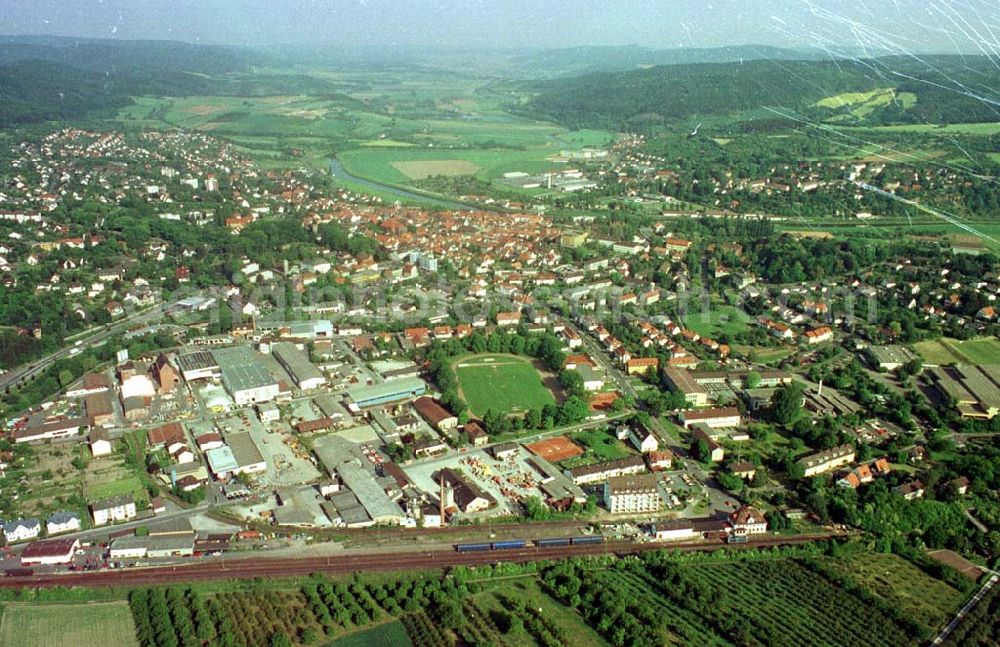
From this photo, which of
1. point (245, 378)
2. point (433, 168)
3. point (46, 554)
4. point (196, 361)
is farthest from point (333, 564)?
point (433, 168)

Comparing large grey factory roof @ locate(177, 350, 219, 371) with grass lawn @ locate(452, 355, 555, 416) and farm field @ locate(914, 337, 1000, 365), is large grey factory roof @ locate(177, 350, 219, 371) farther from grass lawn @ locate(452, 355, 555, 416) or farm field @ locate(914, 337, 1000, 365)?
farm field @ locate(914, 337, 1000, 365)

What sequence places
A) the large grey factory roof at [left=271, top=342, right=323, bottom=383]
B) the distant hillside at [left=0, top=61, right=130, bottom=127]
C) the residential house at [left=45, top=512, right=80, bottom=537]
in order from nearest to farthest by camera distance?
the residential house at [left=45, top=512, right=80, bottom=537] < the large grey factory roof at [left=271, top=342, right=323, bottom=383] < the distant hillside at [left=0, top=61, right=130, bottom=127]

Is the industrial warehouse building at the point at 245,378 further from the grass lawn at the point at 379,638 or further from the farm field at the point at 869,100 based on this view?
the farm field at the point at 869,100

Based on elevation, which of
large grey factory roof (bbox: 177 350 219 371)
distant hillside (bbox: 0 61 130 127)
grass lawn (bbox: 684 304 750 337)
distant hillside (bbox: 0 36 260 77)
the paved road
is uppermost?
distant hillside (bbox: 0 36 260 77)

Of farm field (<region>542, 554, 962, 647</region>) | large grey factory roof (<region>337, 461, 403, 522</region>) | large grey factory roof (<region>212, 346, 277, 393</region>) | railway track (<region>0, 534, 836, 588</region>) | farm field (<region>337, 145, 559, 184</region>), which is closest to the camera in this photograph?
farm field (<region>542, 554, 962, 647</region>)

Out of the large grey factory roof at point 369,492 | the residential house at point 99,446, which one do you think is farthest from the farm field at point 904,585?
the residential house at point 99,446

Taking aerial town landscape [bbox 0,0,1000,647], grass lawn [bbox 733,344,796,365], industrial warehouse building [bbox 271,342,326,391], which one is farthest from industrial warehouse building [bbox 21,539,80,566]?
grass lawn [bbox 733,344,796,365]

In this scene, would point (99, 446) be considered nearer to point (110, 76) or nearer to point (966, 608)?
point (966, 608)
